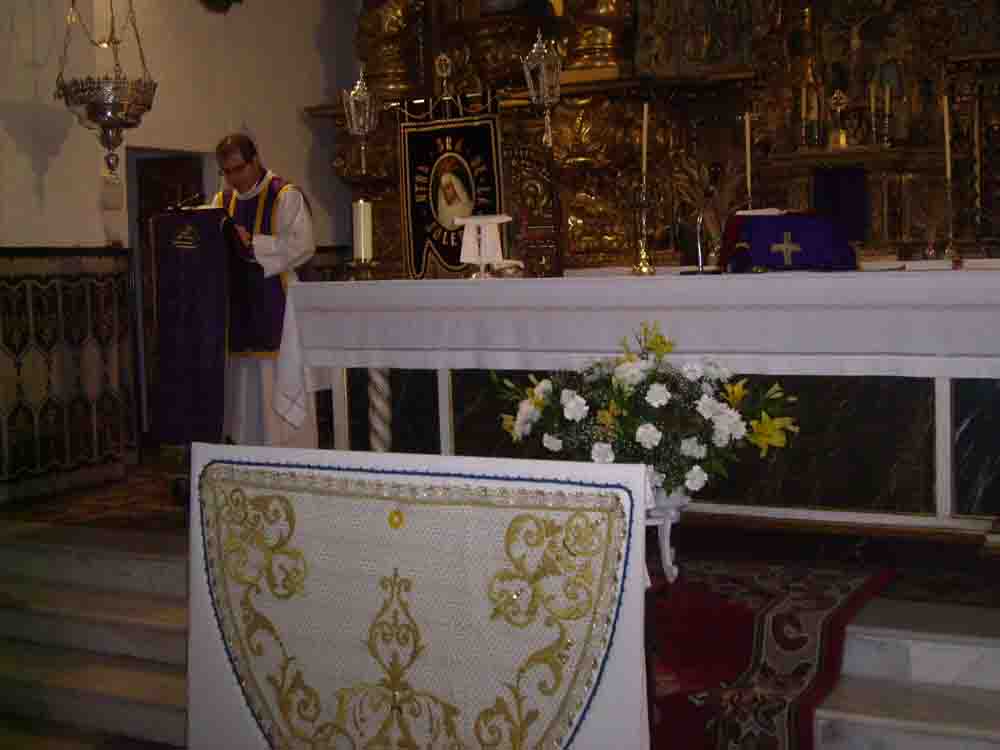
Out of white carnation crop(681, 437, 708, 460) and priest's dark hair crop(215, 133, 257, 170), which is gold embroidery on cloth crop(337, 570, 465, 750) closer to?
white carnation crop(681, 437, 708, 460)

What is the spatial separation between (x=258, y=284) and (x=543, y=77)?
1963 millimetres

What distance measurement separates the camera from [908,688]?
14.7 ft

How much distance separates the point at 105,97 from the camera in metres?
8.12

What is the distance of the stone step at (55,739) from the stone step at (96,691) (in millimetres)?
27

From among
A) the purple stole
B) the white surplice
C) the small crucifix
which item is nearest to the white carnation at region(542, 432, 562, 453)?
the small crucifix

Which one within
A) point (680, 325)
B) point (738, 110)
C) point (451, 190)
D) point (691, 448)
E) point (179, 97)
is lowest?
point (691, 448)

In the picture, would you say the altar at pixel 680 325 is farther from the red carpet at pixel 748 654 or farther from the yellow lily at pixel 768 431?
the yellow lily at pixel 768 431

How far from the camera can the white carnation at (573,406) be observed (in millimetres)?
4289

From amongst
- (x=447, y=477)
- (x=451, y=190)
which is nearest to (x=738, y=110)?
(x=451, y=190)

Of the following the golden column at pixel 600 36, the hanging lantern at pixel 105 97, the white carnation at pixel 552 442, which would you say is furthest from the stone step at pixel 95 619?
the golden column at pixel 600 36

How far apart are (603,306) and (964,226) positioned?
452cm

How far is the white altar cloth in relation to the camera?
17.2 feet

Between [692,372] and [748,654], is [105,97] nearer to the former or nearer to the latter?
[692,372]

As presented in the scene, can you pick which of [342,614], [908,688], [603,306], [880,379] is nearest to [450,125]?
[603,306]
